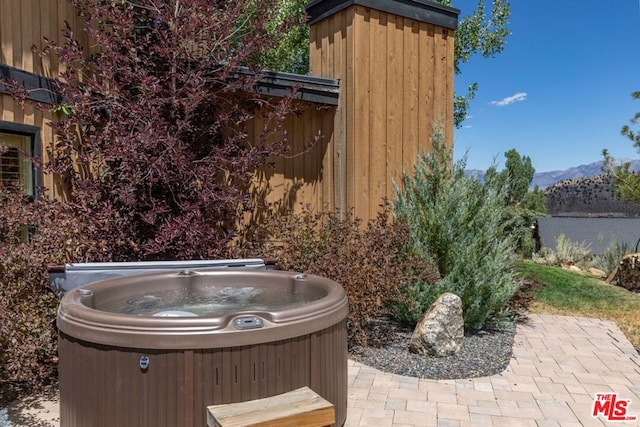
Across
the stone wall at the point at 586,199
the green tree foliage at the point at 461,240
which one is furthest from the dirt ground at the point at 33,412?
the stone wall at the point at 586,199

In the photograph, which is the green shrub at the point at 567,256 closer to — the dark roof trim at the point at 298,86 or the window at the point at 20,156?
the dark roof trim at the point at 298,86

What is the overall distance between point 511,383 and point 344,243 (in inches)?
80.9

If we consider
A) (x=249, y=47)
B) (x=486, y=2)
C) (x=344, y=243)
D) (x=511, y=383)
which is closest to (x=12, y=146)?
(x=249, y=47)

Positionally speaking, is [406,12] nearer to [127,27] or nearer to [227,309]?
[127,27]

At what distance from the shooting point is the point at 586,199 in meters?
26.5

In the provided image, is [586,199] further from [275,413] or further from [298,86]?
[275,413]

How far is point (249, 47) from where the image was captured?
4.89m

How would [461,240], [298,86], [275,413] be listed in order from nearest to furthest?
[275,413], [298,86], [461,240]

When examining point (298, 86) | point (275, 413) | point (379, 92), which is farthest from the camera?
point (379, 92)

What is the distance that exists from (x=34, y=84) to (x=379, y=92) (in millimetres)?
3869

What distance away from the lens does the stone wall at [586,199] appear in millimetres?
24812

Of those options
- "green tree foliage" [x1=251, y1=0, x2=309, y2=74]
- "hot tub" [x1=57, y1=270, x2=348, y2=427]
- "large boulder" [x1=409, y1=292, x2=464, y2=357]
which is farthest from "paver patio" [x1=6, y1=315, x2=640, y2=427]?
"green tree foliage" [x1=251, y1=0, x2=309, y2=74]

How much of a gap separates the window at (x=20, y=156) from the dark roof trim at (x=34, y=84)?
0.30 metres

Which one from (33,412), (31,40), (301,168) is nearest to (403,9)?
(301,168)
